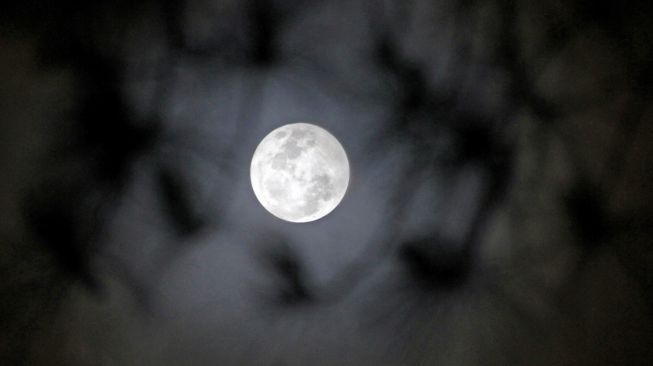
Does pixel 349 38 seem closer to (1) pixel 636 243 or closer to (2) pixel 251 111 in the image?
(2) pixel 251 111

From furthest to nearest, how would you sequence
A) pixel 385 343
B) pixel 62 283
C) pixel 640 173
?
pixel 385 343, pixel 62 283, pixel 640 173

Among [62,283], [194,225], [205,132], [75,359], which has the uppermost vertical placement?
[205,132]

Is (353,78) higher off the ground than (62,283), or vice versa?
(353,78)

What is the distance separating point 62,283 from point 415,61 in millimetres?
1177

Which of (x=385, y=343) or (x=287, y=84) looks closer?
(x=287, y=84)

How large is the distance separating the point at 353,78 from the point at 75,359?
1131 millimetres

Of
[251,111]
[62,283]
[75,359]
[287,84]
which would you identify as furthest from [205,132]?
[75,359]

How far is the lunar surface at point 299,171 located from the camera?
4.65ft

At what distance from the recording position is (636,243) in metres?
1.57

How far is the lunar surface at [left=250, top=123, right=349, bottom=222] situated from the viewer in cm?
142

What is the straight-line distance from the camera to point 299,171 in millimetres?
1414

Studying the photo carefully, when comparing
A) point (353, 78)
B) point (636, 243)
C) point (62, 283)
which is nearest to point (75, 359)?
point (62, 283)

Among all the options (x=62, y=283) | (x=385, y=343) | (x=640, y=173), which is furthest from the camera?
(x=385, y=343)

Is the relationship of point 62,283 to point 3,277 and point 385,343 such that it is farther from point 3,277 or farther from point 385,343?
point 385,343
